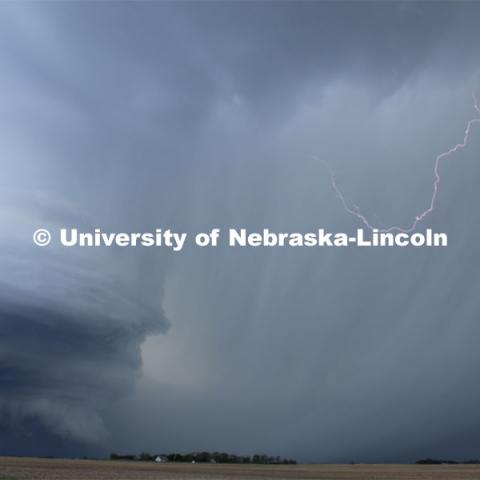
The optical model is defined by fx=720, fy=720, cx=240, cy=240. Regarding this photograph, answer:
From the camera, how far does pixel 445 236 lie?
2965 inches

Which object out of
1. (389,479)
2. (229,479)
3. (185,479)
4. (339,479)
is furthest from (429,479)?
(185,479)

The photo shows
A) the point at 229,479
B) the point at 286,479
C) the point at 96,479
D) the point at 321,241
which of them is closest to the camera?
the point at 96,479

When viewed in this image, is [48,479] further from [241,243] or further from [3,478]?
[241,243]

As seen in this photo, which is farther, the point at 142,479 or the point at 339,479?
the point at 339,479

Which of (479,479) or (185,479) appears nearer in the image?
(185,479)

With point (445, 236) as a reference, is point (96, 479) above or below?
below

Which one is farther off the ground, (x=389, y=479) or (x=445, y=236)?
(x=445, y=236)

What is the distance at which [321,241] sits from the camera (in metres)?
76.4

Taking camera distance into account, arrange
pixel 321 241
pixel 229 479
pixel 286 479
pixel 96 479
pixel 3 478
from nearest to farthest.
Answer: pixel 3 478
pixel 96 479
pixel 321 241
pixel 229 479
pixel 286 479

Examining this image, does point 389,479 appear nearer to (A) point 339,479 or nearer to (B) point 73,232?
(A) point 339,479

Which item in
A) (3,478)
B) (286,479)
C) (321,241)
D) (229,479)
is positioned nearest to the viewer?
(3,478)

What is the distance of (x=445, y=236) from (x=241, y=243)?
2137 cm

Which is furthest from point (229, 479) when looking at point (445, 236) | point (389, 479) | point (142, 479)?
point (445, 236)

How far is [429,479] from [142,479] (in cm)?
3955
